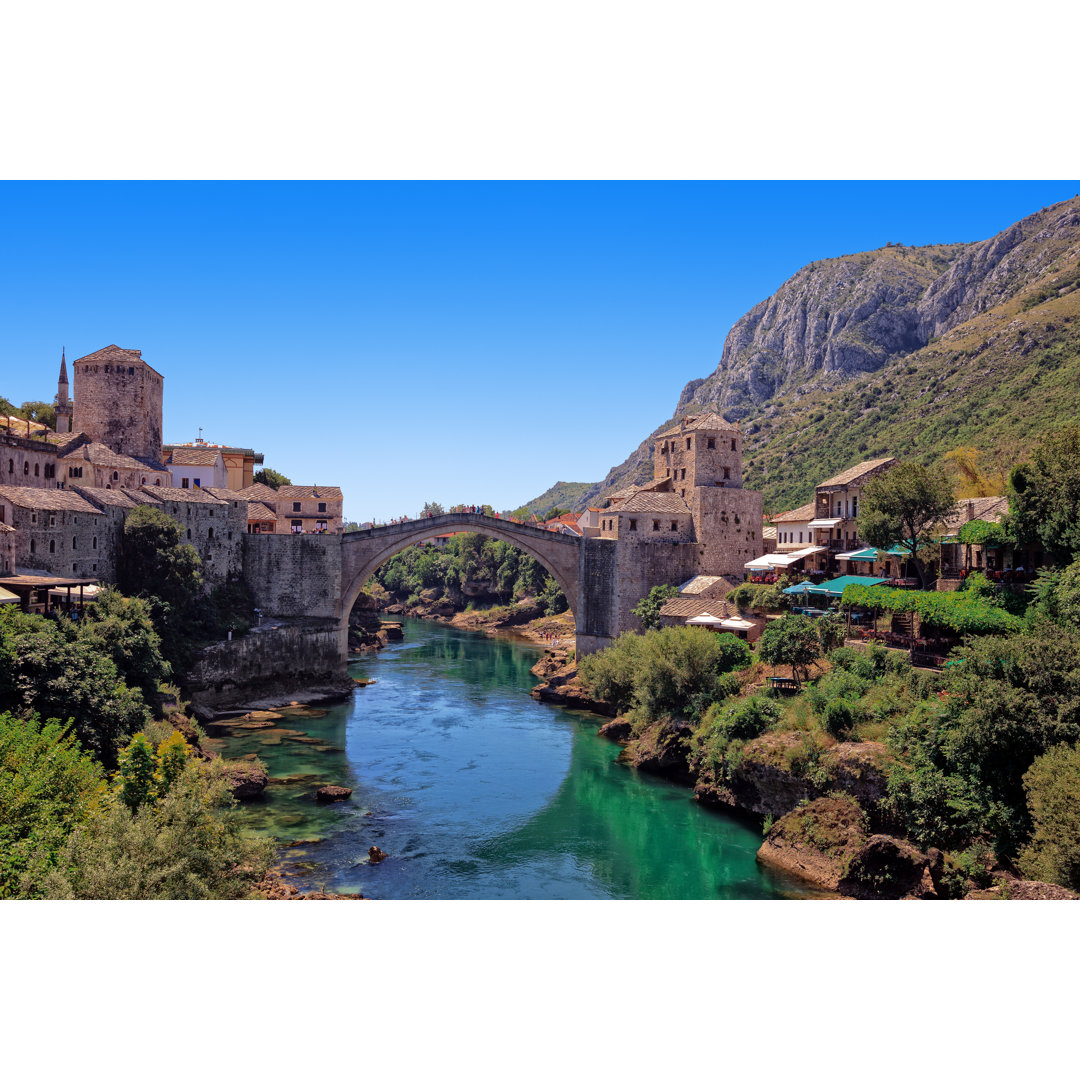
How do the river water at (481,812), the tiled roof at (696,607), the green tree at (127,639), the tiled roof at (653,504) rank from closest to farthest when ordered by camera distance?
the river water at (481,812), the green tree at (127,639), the tiled roof at (696,607), the tiled roof at (653,504)

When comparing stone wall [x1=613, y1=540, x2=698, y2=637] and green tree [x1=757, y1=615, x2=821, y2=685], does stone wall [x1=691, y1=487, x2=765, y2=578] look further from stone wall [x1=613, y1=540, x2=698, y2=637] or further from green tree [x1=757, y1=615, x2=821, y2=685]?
green tree [x1=757, y1=615, x2=821, y2=685]

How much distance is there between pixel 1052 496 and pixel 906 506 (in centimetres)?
508

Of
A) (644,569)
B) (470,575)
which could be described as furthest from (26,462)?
(470,575)

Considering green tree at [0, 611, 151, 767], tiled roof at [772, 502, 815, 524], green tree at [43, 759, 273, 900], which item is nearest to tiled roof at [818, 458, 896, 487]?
tiled roof at [772, 502, 815, 524]

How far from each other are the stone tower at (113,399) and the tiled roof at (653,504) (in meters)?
25.4

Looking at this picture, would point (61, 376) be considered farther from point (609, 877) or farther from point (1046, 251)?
point (1046, 251)

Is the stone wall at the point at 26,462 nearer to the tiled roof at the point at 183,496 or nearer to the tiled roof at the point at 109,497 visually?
the tiled roof at the point at 109,497

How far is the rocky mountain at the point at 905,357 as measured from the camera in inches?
2164

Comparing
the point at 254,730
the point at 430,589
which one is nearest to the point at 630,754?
the point at 254,730

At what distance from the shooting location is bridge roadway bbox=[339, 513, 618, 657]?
3944 centimetres

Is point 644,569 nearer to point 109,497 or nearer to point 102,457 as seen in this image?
point 109,497

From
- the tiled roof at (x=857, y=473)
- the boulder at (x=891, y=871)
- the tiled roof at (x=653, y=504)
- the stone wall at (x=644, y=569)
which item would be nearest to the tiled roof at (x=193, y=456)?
the tiled roof at (x=653, y=504)

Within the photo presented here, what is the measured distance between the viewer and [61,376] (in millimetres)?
48781

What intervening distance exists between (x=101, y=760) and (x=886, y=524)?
23652 millimetres
